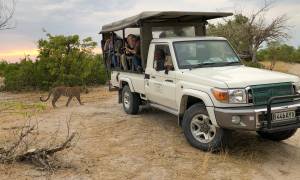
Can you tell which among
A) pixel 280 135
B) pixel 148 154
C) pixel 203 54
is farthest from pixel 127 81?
pixel 280 135

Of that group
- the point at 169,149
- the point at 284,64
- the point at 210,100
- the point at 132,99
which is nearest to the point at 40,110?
the point at 132,99

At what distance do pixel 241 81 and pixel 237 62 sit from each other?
6.38ft

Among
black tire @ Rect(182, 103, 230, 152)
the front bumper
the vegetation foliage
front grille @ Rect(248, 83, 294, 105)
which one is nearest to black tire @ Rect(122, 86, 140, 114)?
black tire @ Rect(182, 103, 230, 152)

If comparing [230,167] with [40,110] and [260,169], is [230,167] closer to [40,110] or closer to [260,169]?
[260,169]

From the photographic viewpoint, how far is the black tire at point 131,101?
35.3 feet

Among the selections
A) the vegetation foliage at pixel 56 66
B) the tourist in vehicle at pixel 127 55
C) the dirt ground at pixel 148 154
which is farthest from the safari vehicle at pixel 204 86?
the vegetation foliage at pixel 56 66

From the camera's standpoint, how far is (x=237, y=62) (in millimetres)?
8797

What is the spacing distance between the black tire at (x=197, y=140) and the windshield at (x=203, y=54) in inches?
40.5

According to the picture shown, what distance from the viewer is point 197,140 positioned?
758cm

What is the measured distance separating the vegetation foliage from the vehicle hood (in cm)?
1010

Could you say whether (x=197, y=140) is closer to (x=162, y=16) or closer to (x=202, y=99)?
(x=202, y=99)

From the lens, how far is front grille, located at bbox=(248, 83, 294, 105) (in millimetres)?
6902

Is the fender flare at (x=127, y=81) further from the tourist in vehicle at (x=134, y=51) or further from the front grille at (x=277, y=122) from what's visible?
the front grille at (x=277, y=122)

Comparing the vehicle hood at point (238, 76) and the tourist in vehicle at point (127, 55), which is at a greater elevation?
the tourist in vehicle at point (127, 55)
